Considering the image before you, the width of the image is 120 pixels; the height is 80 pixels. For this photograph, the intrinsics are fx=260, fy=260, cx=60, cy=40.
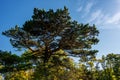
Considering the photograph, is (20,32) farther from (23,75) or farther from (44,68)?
(23,75)

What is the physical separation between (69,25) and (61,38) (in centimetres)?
189

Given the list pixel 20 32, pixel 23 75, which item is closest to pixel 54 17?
pixel 20 32

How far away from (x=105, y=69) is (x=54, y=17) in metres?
31.9

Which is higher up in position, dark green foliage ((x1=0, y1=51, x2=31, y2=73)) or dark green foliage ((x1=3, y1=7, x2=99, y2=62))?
dark green foliage ((x1=3, y1=7, x2=99, y2=62))

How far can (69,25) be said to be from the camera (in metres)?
32.2

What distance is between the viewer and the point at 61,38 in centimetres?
3212

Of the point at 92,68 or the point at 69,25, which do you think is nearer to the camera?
the point at 69,25

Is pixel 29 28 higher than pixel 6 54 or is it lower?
higher

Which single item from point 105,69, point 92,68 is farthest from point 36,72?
point 105,69

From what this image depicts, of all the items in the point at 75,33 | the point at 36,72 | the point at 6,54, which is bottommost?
the point at 36,72

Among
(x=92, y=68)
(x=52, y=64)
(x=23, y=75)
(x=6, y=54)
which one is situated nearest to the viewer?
(x=6, y=54)

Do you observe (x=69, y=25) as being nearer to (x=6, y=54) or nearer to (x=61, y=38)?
(x=61, y=38)

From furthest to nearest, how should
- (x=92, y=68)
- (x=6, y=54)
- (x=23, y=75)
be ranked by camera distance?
(x=92, y=68), (x=23, y=75), (x=6, y=54)

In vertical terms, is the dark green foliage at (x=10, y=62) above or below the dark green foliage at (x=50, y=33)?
below
